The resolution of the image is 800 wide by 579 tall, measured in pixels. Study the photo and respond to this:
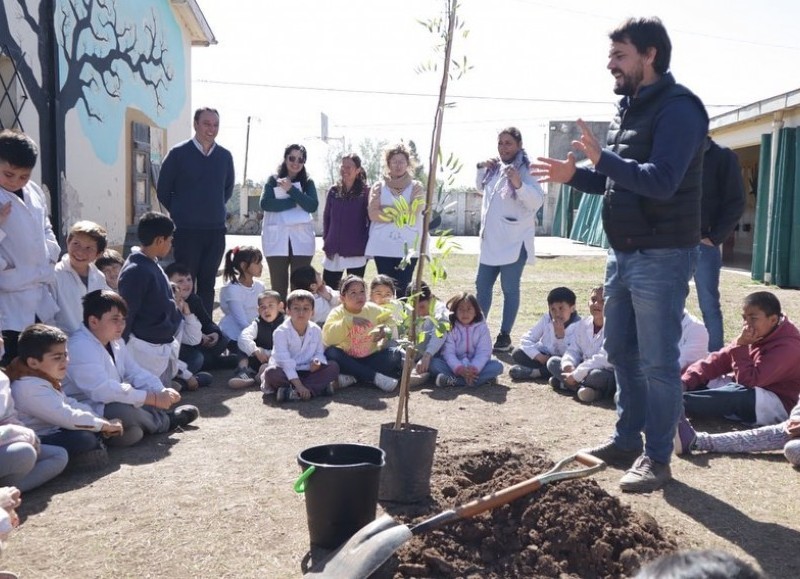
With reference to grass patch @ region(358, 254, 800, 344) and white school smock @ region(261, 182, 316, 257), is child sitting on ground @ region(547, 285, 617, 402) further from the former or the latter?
white school smock @ region(261, 182, 316, 257)

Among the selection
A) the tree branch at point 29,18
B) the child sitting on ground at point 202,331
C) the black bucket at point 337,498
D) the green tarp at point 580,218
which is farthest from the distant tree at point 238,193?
the black bucket at point 337,498

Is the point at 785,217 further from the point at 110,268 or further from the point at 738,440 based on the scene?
the point at 110,268

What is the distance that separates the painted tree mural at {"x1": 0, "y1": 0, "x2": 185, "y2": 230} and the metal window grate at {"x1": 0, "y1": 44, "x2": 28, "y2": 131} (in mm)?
80

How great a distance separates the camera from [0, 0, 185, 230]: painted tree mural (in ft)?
26.2

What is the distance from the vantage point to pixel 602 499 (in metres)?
3.33

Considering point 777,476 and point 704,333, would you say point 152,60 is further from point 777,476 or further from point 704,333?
point 777,476

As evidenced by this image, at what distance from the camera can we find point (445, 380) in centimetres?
650

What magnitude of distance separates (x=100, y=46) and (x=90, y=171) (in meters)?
1.56

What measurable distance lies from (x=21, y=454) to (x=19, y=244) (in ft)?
5.64

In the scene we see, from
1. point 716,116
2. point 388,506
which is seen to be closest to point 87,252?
point 388,506

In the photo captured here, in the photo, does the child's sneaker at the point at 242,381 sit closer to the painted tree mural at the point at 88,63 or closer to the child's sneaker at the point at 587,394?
the child's sneaker at the point at 587,394

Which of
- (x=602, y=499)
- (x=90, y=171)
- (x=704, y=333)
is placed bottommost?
(x=602, y=499)

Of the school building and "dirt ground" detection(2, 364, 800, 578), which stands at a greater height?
the school building

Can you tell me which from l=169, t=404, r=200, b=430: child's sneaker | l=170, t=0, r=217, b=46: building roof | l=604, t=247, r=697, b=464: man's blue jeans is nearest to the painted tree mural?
l=170, t=0, r=217, b=46: building roof
